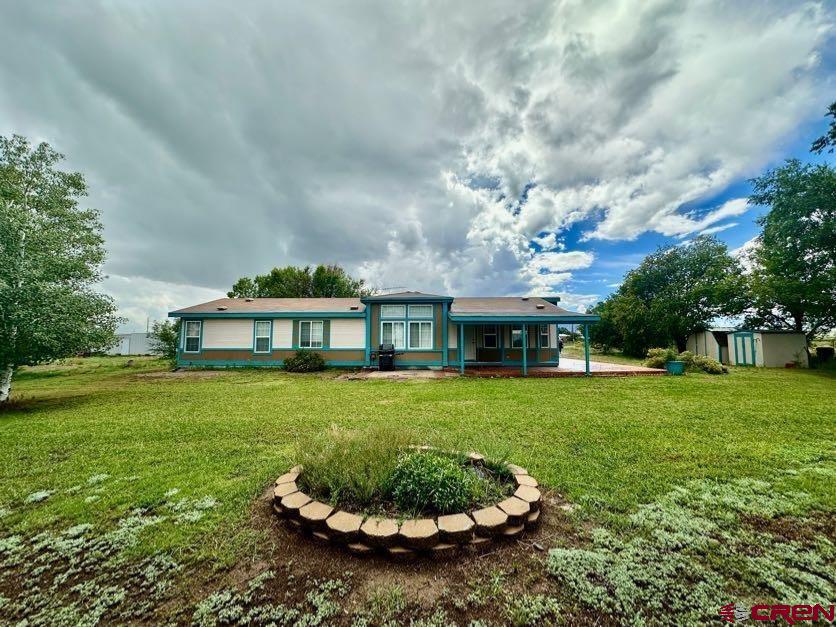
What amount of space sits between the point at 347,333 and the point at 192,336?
7.35 metres

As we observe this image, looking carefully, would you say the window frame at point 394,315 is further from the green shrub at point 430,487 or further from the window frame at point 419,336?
the green shrub at point 430,487

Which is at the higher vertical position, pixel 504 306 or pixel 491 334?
pixel 504 306

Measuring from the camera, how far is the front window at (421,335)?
13953mm

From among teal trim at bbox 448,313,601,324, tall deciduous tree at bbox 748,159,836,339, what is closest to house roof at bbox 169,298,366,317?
teal trim at bbox 448,313,601,324

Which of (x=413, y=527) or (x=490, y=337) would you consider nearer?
(x=413, y=527)

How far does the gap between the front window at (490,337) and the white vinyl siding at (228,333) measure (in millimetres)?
11013

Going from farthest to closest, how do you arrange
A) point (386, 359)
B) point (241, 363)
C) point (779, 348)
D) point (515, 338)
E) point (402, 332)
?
1. point (779, 348)
2. point (515, 338)
3. point (241, 363)
4. point (402, 332)
5. point (386, 359)

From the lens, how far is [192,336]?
14.8 meters

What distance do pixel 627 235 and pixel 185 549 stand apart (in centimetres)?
2583

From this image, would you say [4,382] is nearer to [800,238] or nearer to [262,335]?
[262,335]

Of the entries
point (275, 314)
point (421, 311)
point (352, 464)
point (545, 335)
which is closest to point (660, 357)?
point (545, 335)

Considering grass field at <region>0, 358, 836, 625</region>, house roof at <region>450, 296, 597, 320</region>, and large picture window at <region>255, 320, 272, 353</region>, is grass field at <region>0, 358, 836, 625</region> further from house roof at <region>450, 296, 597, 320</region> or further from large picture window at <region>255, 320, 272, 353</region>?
large picture window at <region>255, 320, 272, 353</region>

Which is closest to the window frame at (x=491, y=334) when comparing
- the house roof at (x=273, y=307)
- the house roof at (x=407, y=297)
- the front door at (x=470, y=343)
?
the front door at (x=470, y=343)

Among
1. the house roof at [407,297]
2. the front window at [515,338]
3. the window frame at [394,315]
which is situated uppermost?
the house roof at [407,297]
